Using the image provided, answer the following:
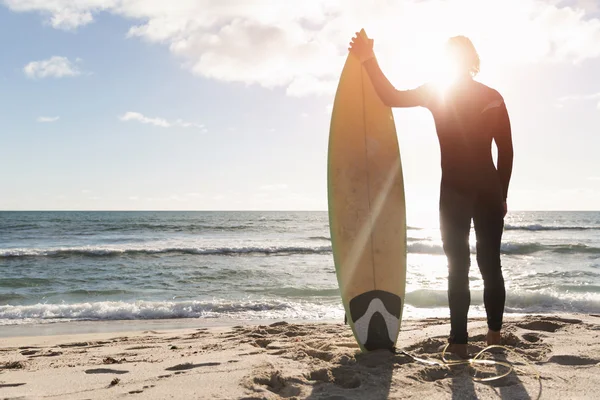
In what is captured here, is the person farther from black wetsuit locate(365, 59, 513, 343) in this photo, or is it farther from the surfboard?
the surfboard

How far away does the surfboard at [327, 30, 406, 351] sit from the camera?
297 centimetres

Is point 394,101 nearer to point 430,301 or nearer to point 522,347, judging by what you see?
point 522,347

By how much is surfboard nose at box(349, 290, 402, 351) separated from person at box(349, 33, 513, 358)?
383 mm

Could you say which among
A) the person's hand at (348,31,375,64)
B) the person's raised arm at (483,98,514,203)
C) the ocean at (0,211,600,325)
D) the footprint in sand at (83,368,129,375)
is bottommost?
the ocean at (0,211,600,325)

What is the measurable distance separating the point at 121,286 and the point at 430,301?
5368 millimetres

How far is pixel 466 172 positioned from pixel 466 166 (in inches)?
1.3

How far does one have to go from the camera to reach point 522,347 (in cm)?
282

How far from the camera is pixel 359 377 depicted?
220 centimetres

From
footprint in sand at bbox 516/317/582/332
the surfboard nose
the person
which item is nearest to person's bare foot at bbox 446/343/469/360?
the person

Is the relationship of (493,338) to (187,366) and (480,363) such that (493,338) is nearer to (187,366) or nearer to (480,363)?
(480,363)

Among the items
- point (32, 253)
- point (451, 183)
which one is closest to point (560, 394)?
point (451, 183)

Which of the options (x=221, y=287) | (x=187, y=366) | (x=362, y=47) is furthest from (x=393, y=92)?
(x=221, y=287)

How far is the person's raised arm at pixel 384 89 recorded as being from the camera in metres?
2.61

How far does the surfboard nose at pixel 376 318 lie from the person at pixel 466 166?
38 centimetres
